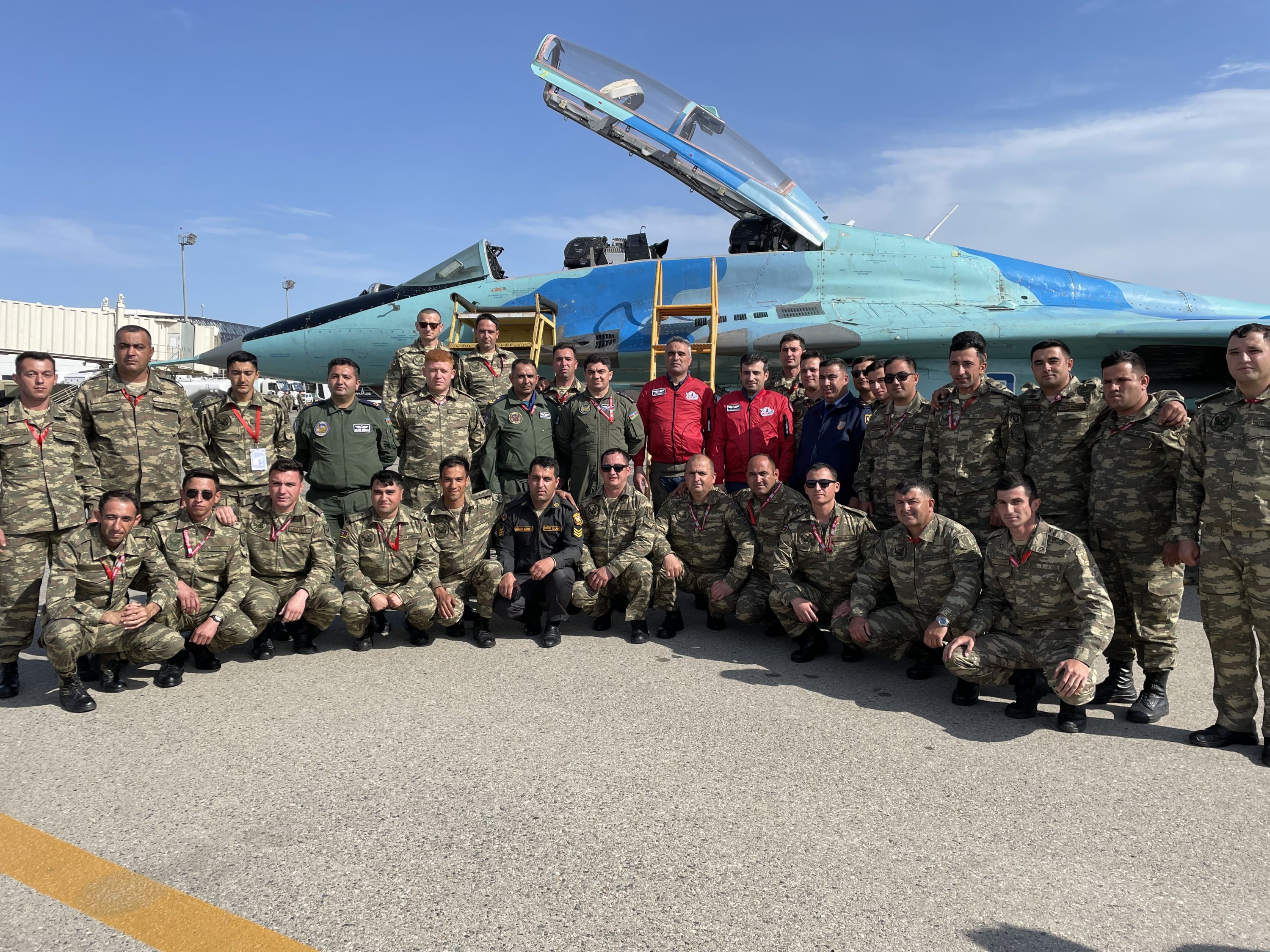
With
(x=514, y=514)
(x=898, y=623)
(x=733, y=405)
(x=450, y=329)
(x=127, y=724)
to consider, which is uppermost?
(x=450, y=329)

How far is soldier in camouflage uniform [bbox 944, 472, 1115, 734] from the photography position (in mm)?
3662

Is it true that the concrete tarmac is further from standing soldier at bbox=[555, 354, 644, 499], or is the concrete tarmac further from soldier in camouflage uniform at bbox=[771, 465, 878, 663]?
standing soldier at bbox=[555, 354, 644, 499]

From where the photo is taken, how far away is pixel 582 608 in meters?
5.23

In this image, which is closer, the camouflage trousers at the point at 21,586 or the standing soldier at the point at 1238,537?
the standing soldier at the point at 1238,537

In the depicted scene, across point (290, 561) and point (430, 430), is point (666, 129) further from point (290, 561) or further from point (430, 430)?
point (290, 561)

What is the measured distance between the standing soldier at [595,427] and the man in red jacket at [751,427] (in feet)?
2.15

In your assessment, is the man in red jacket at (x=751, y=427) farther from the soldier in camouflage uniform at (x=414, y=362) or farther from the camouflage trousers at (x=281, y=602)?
the camouflage trousers at (x=281, y=602)

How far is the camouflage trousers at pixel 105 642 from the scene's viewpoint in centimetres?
373

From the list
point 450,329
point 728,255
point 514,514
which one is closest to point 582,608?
point 514,514

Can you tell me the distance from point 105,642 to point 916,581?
4.38 metres

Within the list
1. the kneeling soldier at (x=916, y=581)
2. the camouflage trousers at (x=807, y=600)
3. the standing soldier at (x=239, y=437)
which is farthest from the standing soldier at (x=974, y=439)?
the standing soldier at (x=239, y=437)

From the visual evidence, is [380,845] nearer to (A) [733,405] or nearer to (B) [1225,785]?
(B) [1225,785]

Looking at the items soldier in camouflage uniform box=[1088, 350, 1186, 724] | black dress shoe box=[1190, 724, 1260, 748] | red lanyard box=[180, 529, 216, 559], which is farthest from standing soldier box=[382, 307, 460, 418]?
black dress shoe box=[1190, 724, 1260, 748]

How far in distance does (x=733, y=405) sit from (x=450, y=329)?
168 inches
